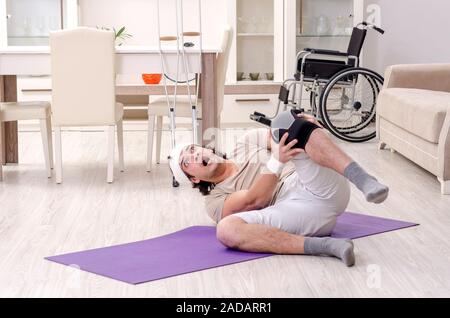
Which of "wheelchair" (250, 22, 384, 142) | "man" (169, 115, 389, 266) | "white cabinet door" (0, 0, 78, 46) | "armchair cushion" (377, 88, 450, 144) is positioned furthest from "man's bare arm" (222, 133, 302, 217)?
"white cabinet door" (0, 0, 78, 46)

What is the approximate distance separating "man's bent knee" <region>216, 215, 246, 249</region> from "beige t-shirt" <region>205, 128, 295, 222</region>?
0.22 m

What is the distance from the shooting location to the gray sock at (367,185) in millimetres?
2939

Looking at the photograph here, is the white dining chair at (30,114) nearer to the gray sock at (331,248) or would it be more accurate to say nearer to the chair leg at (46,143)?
→ the chair leg at (46,143)

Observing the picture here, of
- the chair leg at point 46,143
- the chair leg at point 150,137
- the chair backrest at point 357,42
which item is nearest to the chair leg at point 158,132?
the chair leg at point 150,137

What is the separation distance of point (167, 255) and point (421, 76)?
318 cm

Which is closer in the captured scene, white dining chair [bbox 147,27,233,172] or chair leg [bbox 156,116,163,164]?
white dining chair [bbox 147,27,233,172]

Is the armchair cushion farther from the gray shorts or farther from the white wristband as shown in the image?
the white wristband

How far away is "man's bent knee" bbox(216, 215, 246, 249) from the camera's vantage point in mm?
3264

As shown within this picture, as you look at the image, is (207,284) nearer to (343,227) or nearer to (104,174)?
(343,227)

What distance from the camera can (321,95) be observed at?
20.9 feet

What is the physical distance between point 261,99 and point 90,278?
478cm

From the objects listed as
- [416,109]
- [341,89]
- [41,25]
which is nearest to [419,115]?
[416,109]

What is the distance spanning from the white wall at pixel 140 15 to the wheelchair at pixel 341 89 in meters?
1.45

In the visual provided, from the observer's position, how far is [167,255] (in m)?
3.29
